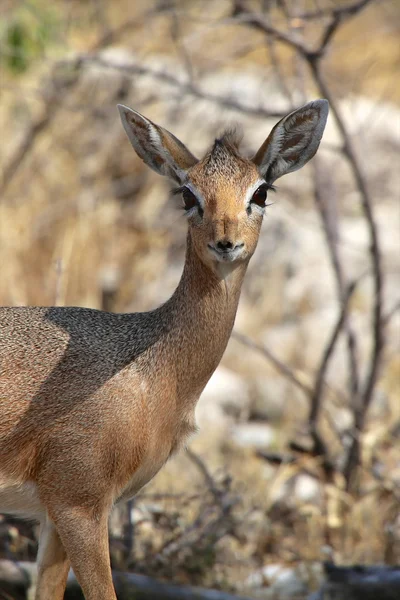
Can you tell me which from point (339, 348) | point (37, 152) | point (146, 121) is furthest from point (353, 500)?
point (37, 152)

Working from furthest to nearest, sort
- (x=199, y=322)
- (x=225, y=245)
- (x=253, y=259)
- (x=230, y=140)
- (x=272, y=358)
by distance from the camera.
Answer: (x=253, y=259) → (x=272, y=358) → (x=230, y=140) → (x=199, y=322) → (x=225, y=245)

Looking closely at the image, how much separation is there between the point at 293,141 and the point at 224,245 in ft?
2.33

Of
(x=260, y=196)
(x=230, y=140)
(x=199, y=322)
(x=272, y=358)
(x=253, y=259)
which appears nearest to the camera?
(x=260, y=196)

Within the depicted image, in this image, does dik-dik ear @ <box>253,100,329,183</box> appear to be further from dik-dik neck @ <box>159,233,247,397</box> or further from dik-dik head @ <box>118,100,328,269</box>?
dik-dik neck @ <box>159,233,247,397</box>

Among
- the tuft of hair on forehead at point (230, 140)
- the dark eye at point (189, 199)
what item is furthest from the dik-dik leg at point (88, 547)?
the tuft of hair on forehead at point (230, 140)

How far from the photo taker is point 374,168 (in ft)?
33.1

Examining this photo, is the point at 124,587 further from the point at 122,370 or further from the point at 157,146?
the point at 157,146

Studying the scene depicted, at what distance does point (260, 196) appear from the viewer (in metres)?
3.69

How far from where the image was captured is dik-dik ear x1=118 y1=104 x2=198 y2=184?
3.81 m

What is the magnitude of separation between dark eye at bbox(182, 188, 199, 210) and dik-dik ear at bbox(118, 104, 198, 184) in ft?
0.34

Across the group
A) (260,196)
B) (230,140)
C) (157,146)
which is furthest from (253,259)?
(260,196)

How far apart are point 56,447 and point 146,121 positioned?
4.46 feet

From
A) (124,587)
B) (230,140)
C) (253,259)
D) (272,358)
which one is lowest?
(124,587)

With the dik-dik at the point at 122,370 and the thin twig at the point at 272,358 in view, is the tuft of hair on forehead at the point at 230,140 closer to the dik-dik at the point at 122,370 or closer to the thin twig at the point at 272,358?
the dik-dik at the point at 122,370
